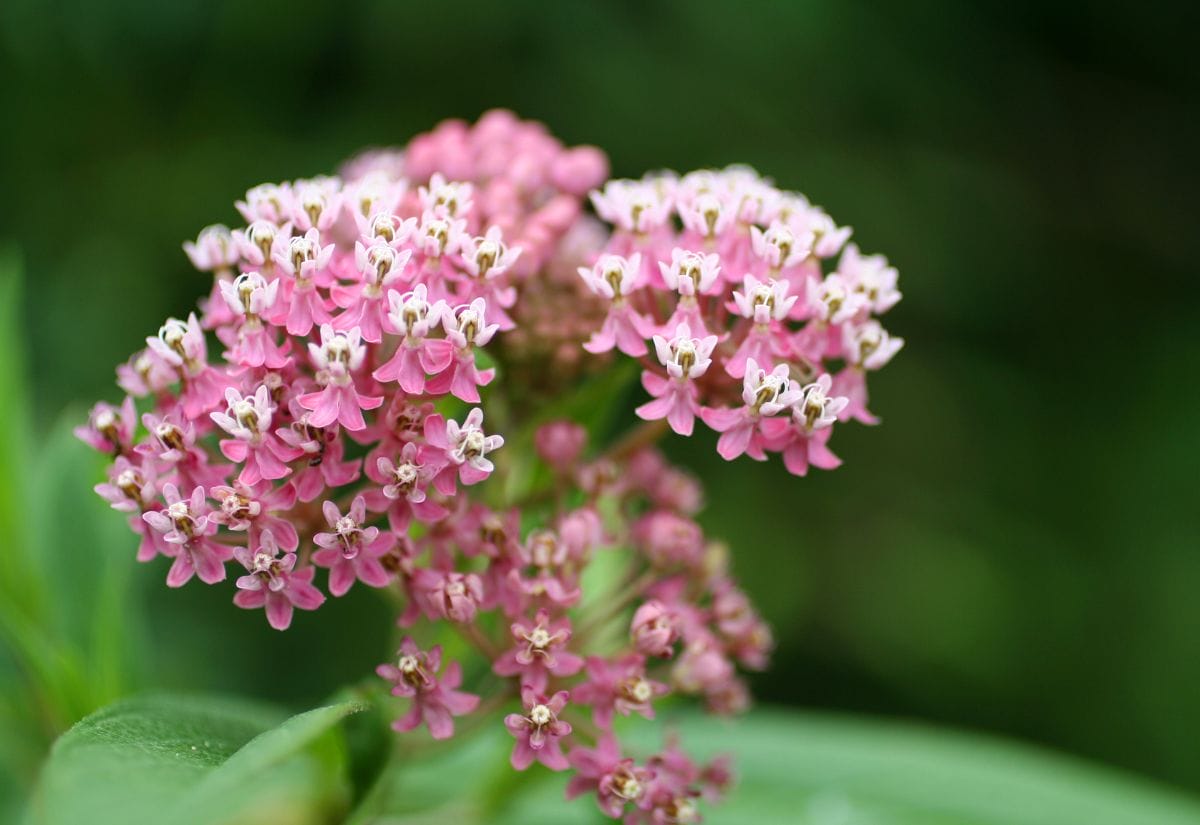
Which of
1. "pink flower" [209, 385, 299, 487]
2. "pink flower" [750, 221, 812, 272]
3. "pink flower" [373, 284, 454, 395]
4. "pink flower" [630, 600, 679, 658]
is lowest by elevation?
"pink flower" [209, 385, 299, 487]

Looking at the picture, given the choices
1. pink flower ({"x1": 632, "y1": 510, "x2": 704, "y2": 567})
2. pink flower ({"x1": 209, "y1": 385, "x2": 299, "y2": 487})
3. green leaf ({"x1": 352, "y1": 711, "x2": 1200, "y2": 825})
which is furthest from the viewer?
green leaf ({"x1": 352, "y1": 711, "x2": 1200, "y2": 825})

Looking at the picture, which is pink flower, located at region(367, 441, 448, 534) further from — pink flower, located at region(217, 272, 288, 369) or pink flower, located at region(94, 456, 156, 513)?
pink flower, located at region(94, 456, 156, 513)

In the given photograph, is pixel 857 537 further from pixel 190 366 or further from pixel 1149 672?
pixel 190 366

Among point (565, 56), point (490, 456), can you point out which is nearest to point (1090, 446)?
point (565, 56)

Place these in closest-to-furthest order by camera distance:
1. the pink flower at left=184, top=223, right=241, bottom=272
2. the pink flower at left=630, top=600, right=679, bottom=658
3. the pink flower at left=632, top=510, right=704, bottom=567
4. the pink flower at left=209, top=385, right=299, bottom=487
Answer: the pink flower at left=209, top=385, right=299, bottom=487 < the pink flower at left=630, top=600, right=679, bottom=658 < the pink flower at left=184, top=223, right=241, bottom=272 < the pink flower at left=632, top=510, right=704, bottom=567

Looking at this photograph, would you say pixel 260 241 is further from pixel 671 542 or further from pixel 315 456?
pixel 671 542

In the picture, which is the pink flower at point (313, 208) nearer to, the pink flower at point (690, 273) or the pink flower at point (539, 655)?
the pink flower at point (690, 273)

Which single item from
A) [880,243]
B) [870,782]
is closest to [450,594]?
[870,782]

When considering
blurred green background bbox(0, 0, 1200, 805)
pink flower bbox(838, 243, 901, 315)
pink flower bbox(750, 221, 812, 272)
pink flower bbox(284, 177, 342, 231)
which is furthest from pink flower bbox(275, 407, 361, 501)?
blurred green background bbox(0, 0, 1200, 805)

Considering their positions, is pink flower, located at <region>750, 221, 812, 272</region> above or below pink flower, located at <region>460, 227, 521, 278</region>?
above
